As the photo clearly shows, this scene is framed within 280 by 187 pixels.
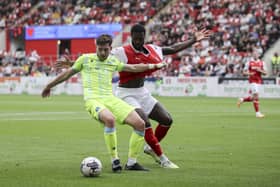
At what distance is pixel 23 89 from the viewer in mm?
53531

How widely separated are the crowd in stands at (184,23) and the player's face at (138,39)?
26.7 m

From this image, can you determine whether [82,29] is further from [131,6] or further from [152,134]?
[152,134]

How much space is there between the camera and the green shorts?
11.6 meters

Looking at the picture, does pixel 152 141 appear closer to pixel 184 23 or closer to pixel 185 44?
pixel 185 44

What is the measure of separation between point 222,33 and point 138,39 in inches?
1487

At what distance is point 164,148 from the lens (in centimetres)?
1573

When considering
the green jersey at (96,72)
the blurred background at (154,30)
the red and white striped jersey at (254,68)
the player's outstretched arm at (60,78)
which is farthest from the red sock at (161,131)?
the blurred background at (154,30)

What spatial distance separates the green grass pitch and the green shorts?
91 centimetres

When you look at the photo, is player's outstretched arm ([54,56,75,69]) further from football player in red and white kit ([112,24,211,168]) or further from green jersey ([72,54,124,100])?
football player in red and white kit ([112,24,211,168])

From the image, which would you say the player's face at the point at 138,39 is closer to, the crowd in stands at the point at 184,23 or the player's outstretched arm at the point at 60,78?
the player's outstretched arm at the point at 60,78

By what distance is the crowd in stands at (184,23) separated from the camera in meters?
47.6

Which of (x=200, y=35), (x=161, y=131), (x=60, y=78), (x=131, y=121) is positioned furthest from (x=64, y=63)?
(x=200, y=35)

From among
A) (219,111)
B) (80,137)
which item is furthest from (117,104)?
(219,111)

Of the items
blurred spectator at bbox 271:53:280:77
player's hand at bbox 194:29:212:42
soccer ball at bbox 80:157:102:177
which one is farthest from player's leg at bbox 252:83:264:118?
blurred spectator at bbox 271:53:280:77
